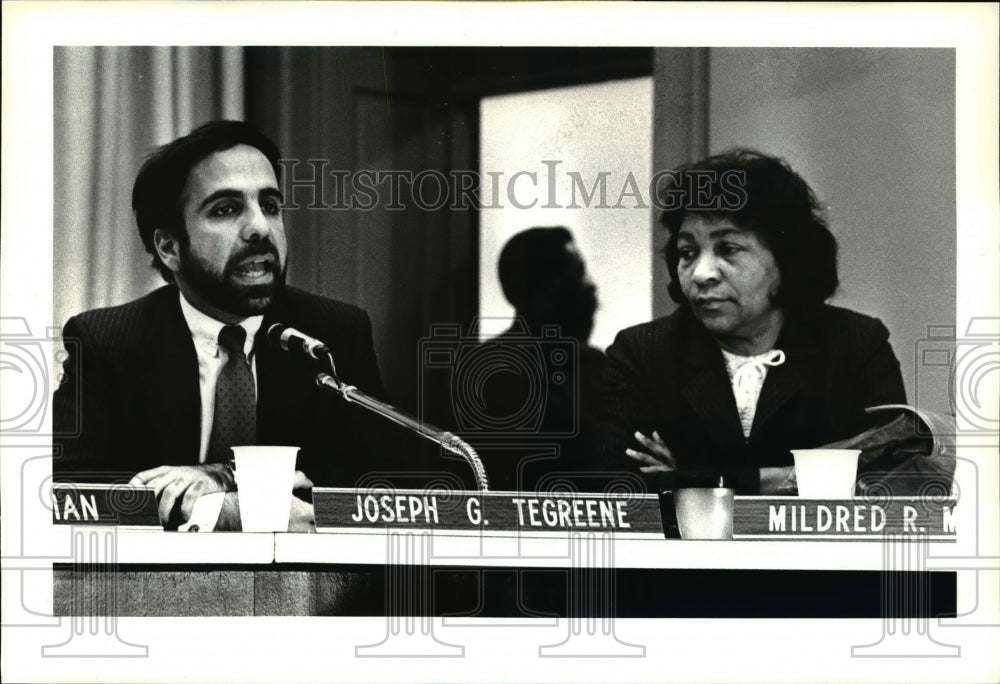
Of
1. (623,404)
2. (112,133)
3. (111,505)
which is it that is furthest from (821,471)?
(112,133)

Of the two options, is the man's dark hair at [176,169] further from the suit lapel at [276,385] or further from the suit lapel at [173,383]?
the suit lapel at [276,385]

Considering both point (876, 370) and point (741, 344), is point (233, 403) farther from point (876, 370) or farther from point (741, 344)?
point (876, 370)

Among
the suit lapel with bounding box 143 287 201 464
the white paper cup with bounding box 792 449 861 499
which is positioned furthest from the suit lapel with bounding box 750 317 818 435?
the suit lapel with bounding box 143 287 201 464

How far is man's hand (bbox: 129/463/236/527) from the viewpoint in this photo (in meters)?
2.69

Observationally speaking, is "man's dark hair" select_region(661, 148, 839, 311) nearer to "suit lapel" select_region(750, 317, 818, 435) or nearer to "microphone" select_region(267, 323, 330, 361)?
"suit lapel" select_region(750, 317, 818, 435)

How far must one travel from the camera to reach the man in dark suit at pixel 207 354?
2.70m

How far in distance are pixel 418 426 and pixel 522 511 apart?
0.95 feet

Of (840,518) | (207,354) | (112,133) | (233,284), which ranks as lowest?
(840,518)

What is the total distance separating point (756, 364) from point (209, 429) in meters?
1.19

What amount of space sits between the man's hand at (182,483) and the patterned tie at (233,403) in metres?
0.03

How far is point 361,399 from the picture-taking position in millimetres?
2707

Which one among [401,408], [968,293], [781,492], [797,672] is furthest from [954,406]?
[401,408]
